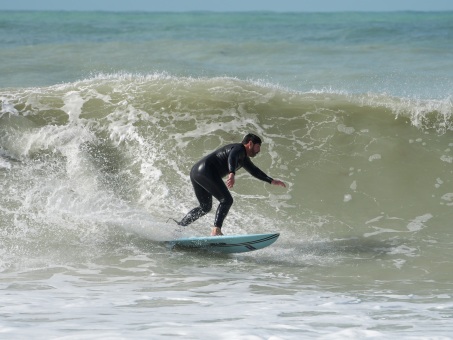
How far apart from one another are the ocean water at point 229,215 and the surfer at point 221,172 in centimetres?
50

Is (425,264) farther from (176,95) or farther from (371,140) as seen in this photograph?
(176,95)

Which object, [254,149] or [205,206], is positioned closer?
[254,149]

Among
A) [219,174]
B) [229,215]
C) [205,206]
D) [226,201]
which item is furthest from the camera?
[229,215]

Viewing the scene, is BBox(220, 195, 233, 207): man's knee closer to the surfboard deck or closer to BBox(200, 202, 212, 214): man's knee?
BBox(200, 202, 212, 214): man's knee

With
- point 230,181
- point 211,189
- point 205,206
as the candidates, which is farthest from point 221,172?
point 230,181

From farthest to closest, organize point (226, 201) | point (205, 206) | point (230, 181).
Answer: point (205, 206) → point (226, 201) → point (230, 181)

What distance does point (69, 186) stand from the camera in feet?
36.7

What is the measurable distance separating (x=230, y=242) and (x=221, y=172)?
0.89 m

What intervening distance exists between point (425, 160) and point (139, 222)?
15.9 feet

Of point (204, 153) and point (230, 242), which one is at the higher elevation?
point (204, 153)

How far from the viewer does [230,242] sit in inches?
347

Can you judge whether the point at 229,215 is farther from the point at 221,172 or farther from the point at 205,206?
the point at 221,172

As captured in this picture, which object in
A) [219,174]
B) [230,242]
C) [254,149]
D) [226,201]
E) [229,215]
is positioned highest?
[254,149]

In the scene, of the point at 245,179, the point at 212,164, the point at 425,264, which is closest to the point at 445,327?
the point at 425,264
